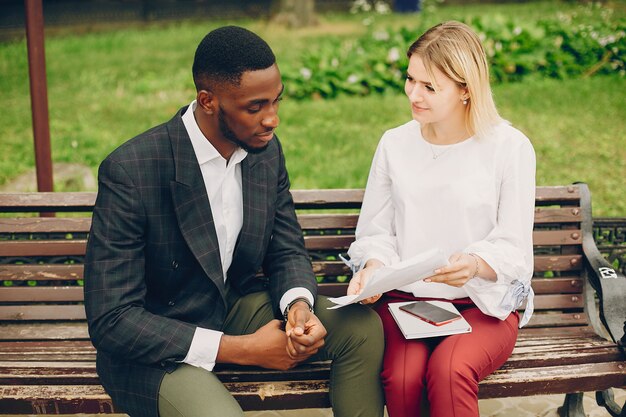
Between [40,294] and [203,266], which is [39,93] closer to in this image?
[40,294]

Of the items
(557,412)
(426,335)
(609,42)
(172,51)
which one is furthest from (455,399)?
(172,51)

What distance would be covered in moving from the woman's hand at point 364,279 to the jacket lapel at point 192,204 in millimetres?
575

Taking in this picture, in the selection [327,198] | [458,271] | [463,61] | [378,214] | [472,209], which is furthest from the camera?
[327,198]

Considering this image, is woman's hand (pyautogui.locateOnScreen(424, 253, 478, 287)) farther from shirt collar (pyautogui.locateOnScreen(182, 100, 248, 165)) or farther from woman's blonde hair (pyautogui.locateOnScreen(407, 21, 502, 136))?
shirt collar (pyautogui.locateOnScreen(182, 100, 248, 165))

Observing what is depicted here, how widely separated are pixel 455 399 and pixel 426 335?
28 cm

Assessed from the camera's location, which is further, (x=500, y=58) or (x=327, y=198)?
(x=500, y=58)

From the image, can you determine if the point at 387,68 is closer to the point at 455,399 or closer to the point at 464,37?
the point at 464,37

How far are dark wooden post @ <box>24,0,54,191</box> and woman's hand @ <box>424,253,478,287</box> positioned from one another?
106 inches

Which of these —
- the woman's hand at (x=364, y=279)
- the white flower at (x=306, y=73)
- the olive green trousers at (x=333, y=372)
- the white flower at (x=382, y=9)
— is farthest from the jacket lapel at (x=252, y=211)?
the white flower at (x=382, y=9)

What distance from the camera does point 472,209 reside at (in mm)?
3307

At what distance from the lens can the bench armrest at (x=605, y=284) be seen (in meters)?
3.45

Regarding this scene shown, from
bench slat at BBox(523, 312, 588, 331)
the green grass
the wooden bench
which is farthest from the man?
the green grass

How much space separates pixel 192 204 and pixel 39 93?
2123mm

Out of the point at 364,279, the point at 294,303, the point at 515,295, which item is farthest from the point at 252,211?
the point at 515,295
